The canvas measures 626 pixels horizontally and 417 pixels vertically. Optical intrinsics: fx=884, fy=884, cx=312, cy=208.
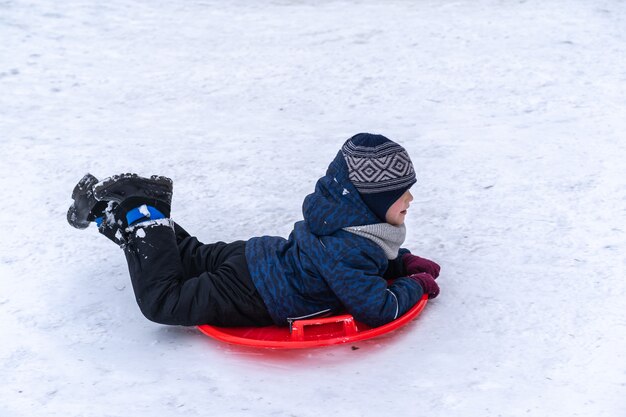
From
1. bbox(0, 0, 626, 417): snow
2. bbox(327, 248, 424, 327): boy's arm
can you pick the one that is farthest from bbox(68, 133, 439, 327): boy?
bbox(0, 0, 626, 417): snow

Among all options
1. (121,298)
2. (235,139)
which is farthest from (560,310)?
(235,139)

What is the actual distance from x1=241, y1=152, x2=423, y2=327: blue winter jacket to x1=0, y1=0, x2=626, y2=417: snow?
0.43 ft

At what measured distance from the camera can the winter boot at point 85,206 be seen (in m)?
2.80

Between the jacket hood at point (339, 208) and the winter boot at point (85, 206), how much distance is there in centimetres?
70

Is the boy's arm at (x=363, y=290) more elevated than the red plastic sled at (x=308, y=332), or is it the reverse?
the boy's arm at (x=363, y=290)

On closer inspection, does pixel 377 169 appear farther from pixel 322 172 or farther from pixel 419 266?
pixel 322 172

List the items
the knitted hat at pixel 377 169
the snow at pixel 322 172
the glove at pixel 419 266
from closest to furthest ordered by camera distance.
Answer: the snow at pixel 322 172 → the knitted hat at pixel 377 169 → the glove at pixel 419 266

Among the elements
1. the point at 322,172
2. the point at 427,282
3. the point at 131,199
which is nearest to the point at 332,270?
the point at 427,282

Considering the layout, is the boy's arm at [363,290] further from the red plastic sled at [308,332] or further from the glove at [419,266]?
the glove at [419,266]

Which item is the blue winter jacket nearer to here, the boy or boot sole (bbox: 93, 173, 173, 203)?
the boy

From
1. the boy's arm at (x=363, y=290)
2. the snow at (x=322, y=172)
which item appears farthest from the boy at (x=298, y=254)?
the snow at (x=322, y=172)

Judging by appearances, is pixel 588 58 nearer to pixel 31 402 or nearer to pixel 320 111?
pixel 320 111

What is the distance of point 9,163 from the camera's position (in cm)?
383

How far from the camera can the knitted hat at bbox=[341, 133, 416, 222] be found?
100 inches
